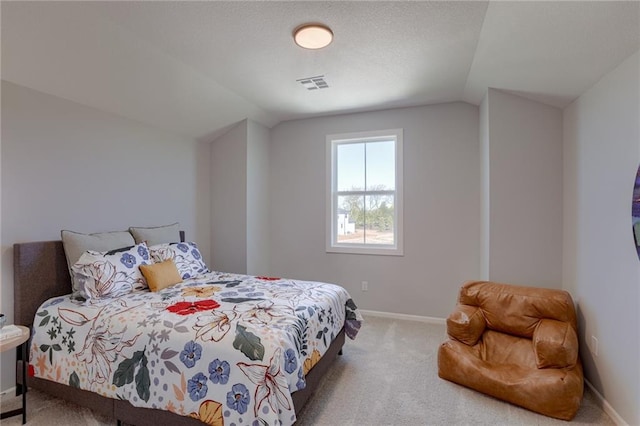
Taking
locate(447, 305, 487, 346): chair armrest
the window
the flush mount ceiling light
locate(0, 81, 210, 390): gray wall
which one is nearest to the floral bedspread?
locate(0, 81, 210, 390): gray wall

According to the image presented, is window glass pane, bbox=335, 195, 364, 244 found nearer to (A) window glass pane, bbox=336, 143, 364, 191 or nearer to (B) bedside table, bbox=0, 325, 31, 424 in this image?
(A) window glass pane, bbox=336, 143, 364, 191

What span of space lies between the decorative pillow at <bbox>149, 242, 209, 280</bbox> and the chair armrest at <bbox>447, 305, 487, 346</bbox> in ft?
7.93

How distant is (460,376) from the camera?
2.41 meters

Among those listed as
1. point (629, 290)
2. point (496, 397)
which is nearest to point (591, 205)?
point (629, 290)

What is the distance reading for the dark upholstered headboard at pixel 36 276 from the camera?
2.30m

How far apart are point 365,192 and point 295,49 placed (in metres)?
2.15

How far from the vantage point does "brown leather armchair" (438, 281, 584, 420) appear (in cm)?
208

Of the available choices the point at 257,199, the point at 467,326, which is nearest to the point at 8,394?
the point at 257,199

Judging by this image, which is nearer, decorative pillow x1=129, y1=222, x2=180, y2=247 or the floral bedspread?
the floral bedspread

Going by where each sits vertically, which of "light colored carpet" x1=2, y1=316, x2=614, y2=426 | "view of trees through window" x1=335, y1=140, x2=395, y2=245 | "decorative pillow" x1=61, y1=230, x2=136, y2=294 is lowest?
"light colored carpet" x1=2, y1=316, x2=614, y2=426

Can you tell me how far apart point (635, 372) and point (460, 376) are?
1007 millimetres

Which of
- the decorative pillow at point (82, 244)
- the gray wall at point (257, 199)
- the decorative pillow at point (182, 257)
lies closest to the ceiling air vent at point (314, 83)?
the gray wall at point (257, 199)

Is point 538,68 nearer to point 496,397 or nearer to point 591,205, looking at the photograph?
point 591,205

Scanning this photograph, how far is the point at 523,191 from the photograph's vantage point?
2.96m
